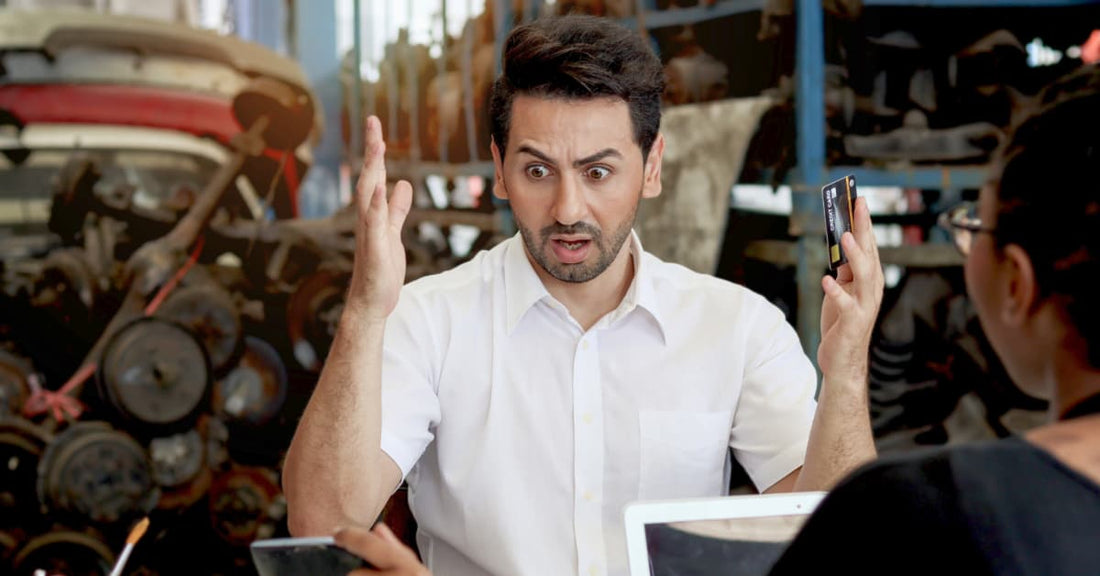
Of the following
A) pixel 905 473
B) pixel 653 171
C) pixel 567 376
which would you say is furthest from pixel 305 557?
pixel 653 171

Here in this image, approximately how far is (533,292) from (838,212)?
0.51m

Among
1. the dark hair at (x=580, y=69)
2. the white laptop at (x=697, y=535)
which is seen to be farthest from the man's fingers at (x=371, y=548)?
the dark hair at (x=580, y=69)

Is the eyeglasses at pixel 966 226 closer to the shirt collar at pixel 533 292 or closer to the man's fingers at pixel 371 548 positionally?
the man's fingers at pixel 371 548

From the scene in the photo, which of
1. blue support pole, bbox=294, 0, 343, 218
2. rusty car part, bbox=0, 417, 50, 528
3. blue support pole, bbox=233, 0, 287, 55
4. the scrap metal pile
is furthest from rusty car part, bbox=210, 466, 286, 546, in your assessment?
blue support pole, bbox=233, 0, 287, 55

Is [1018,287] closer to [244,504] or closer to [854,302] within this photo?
[854,302]

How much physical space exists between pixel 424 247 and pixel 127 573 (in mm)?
1136

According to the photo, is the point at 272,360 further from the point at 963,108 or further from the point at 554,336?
the point at 963,108

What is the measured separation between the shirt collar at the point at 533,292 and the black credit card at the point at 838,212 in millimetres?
363

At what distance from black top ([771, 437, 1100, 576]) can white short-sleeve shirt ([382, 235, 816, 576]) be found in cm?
98

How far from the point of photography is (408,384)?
1.65 meters

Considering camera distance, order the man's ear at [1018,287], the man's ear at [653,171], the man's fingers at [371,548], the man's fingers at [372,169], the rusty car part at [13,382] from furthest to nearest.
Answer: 1. the rusty car part at [13,382]
2. the man's ear at [653,171]
3. the man's fingers at [372,169]
4. the man's fingers at [371,548]
5. the man's ear at [1018,287]

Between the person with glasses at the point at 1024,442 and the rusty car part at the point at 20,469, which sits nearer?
the person with glasses at the point at 1024,442

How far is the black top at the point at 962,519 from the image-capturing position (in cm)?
64

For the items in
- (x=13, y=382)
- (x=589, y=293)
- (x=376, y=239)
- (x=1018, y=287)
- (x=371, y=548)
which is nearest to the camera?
(x=1018, y=287)
